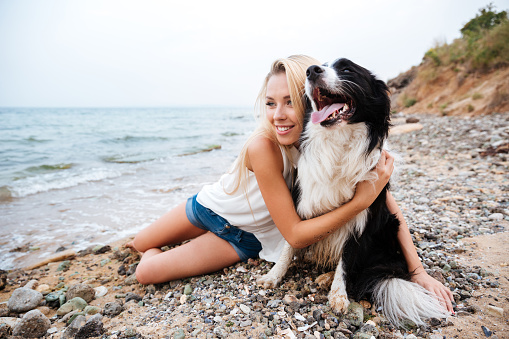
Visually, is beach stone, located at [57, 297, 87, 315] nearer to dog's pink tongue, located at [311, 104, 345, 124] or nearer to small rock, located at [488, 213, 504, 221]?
dog's pink tongue, located at [311, 104, 345, 124]

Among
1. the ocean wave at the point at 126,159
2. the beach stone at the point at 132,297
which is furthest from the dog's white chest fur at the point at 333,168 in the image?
the ocean wave at the point at 126,159

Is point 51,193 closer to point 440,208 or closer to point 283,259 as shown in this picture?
point 283,259

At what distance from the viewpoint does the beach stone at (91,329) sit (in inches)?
72.0

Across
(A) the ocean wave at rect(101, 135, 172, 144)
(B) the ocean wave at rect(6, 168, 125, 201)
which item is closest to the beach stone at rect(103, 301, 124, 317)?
(B) the ocean wave at rect(6, 168, 125, 201)

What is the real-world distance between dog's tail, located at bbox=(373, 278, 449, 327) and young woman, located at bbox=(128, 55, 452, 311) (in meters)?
0.10

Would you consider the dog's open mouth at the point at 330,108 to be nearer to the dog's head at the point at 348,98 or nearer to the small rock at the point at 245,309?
the dog's head at the point at 348,98

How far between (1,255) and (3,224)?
1.06 metres

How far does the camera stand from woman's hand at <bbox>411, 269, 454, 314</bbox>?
1.72m

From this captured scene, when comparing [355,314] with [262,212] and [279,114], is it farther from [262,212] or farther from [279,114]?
[279,114]

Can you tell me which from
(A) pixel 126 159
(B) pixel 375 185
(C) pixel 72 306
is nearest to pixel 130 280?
(C) pixel 72 306

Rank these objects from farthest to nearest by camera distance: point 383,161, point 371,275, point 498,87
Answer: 1. point 498,87
2. point 371,275
3. point 383,161

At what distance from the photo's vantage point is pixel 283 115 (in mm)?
1983

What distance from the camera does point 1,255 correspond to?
11.1 feet

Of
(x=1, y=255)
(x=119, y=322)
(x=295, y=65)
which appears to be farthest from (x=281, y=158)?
(x=1, y=255)
